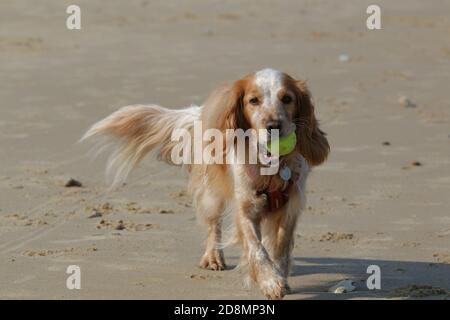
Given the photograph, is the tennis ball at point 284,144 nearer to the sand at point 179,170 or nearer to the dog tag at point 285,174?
Answer: the dog tag at point 285,174

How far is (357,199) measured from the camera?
26.9ft

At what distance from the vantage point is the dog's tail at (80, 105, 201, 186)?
726cm

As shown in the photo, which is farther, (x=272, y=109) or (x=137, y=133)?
(x=137, y=133)

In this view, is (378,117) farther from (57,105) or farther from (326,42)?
(326,42)

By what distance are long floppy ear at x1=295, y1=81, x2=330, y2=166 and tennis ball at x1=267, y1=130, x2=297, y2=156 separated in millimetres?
142

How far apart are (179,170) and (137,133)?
168cm

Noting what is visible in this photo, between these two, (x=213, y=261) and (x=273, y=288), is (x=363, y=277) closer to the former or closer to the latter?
(x=273, y=288)

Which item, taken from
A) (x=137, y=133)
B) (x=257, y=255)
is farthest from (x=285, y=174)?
(x=137, y=133)

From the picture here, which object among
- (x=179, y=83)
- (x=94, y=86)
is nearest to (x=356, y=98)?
(x=179, y=83)

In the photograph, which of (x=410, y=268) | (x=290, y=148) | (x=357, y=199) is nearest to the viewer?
(x=290, y=148)

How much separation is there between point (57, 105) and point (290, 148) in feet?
18.2

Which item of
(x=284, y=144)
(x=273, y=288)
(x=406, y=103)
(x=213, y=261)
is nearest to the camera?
(x=273, y=288)

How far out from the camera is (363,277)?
635 centimetres
